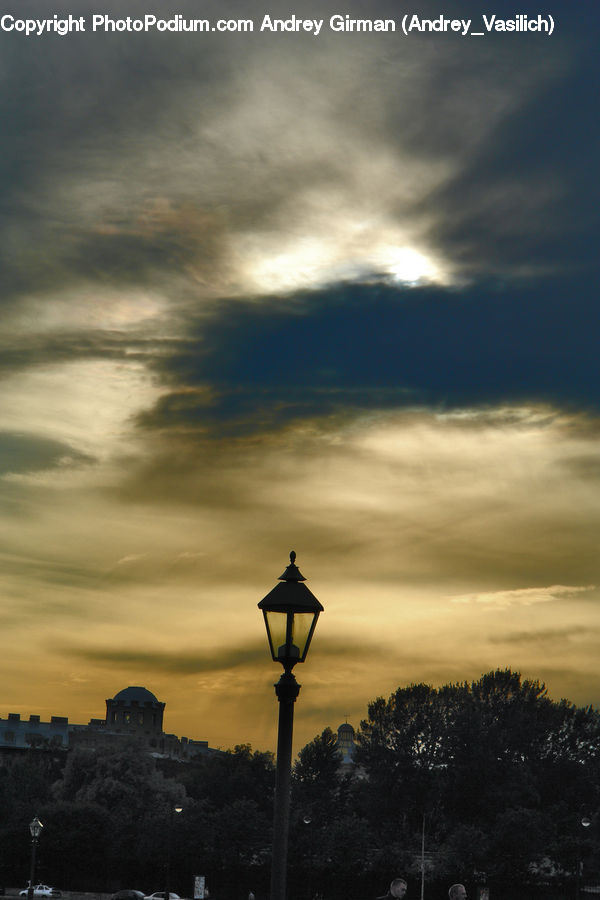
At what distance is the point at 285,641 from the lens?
1266cm

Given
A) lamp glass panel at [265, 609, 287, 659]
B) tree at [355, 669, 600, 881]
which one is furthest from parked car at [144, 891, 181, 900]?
lamp glass panel at [265, 609, 287, 659]

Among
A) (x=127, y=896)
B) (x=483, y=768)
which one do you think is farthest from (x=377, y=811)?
(x=127, y=896)

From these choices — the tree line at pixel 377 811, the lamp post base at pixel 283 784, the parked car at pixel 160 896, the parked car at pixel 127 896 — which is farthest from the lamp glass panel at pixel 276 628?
the tree line at pixel 377 811

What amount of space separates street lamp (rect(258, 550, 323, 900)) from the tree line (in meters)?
85.6

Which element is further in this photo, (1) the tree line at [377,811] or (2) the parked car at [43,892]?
(1) the tree line at [377,811]

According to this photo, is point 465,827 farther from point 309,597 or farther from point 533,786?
point 309,597

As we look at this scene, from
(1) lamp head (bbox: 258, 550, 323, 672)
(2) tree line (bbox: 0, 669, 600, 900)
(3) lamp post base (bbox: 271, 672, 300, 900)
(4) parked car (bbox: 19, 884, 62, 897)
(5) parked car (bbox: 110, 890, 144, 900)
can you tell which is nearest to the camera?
(3) lamp post base (bbox: 271, 672, 300, 900)

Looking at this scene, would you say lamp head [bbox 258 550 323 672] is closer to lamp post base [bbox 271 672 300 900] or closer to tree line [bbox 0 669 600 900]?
lamp post base [bbox 271 672 300 900]

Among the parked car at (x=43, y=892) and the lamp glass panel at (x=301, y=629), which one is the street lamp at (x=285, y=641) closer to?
the lamp glass panel at (x=301, y=629)

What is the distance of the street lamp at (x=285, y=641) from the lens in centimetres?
1243

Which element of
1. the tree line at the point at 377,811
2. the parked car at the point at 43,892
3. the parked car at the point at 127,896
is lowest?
the parked car at the point at 43,892

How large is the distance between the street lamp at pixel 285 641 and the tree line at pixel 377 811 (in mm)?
85647

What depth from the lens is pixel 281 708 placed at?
42.6 feet

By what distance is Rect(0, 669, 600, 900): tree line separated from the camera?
98.0m
